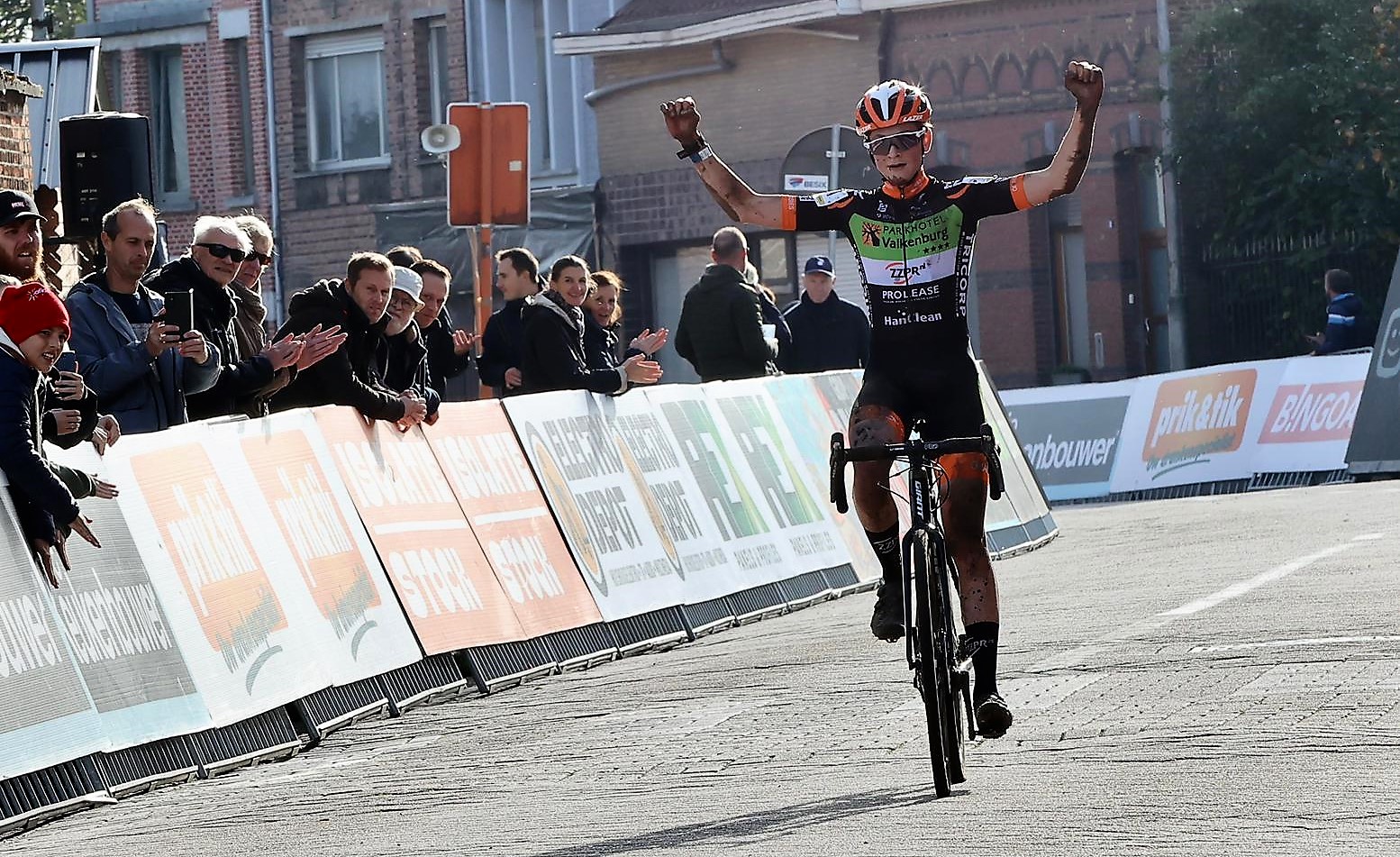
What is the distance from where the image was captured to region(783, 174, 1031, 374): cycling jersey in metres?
8.71

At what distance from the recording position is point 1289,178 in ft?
107

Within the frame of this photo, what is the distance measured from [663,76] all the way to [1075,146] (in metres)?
29.4

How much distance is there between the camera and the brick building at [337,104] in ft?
130

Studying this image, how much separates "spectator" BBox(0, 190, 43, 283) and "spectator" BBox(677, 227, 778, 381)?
7.47 metres

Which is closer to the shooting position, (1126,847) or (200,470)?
(1126,847)

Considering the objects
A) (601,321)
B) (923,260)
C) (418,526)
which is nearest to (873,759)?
(923,260)

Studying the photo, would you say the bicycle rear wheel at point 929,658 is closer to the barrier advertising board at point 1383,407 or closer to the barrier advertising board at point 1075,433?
the barrier advertising board at point 1383,407

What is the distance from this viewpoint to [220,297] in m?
11.4

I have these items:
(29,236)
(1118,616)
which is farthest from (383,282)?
(1118,616)

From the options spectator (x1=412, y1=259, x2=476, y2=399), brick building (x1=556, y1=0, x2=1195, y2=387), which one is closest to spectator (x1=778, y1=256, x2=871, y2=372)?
spectator (x1=412, y1=259, x2=476, y2=399)

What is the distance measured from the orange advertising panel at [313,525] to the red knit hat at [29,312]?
2048 mm

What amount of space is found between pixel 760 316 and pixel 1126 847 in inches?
421

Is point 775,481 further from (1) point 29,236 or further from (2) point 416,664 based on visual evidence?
(1) point 29,236

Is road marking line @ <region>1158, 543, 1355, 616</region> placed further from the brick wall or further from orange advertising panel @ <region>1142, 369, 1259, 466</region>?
orange advertising panel @ <region>1142, 369, 1259, 466</region>
